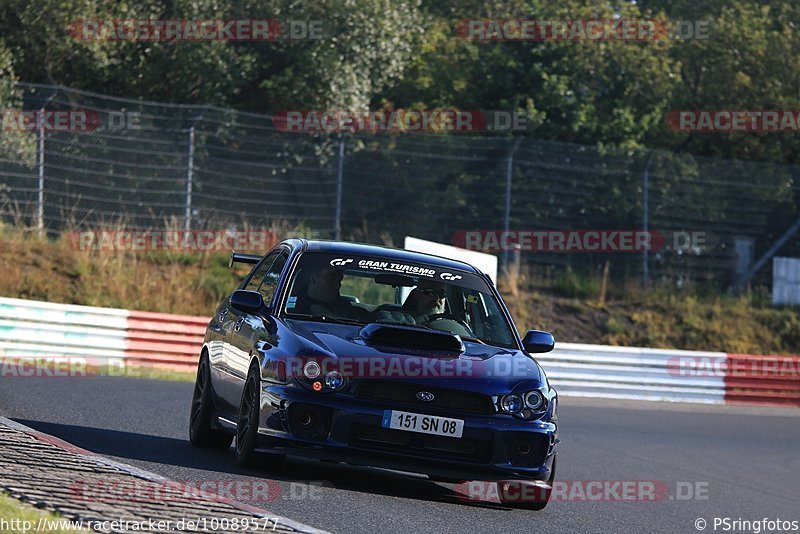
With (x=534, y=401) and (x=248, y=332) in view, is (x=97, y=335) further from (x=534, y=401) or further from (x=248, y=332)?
(x=534, y=401)

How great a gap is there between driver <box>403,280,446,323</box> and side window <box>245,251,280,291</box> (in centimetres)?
124

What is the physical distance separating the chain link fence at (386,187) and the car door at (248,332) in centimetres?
1365

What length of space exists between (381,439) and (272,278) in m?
2.15

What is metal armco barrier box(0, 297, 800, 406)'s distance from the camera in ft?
65.3

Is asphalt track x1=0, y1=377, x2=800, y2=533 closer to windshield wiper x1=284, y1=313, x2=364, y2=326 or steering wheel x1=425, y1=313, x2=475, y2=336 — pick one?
windshield wiper x1=284, y1=313, x2=364, y2=326

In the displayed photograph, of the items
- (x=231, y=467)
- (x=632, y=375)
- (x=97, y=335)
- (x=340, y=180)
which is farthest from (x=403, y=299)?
(x=340, y=180)

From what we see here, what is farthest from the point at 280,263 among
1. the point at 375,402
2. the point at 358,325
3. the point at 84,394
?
the point at 84,394

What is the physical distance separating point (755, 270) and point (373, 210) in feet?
25.2

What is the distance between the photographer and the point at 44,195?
2370cm

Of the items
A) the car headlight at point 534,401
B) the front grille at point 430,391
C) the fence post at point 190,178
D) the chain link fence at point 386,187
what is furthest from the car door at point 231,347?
the fence post at point 190,178

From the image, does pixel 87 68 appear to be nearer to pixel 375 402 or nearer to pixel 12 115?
pixel 12 115

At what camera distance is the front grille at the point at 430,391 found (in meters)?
8.52

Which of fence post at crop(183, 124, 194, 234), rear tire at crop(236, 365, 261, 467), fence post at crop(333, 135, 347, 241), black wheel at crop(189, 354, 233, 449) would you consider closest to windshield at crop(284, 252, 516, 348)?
rear tire at crop(236, 365, 261, 467)

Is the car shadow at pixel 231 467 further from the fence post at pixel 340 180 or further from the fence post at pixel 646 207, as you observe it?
the fence post at pixel 646 207
